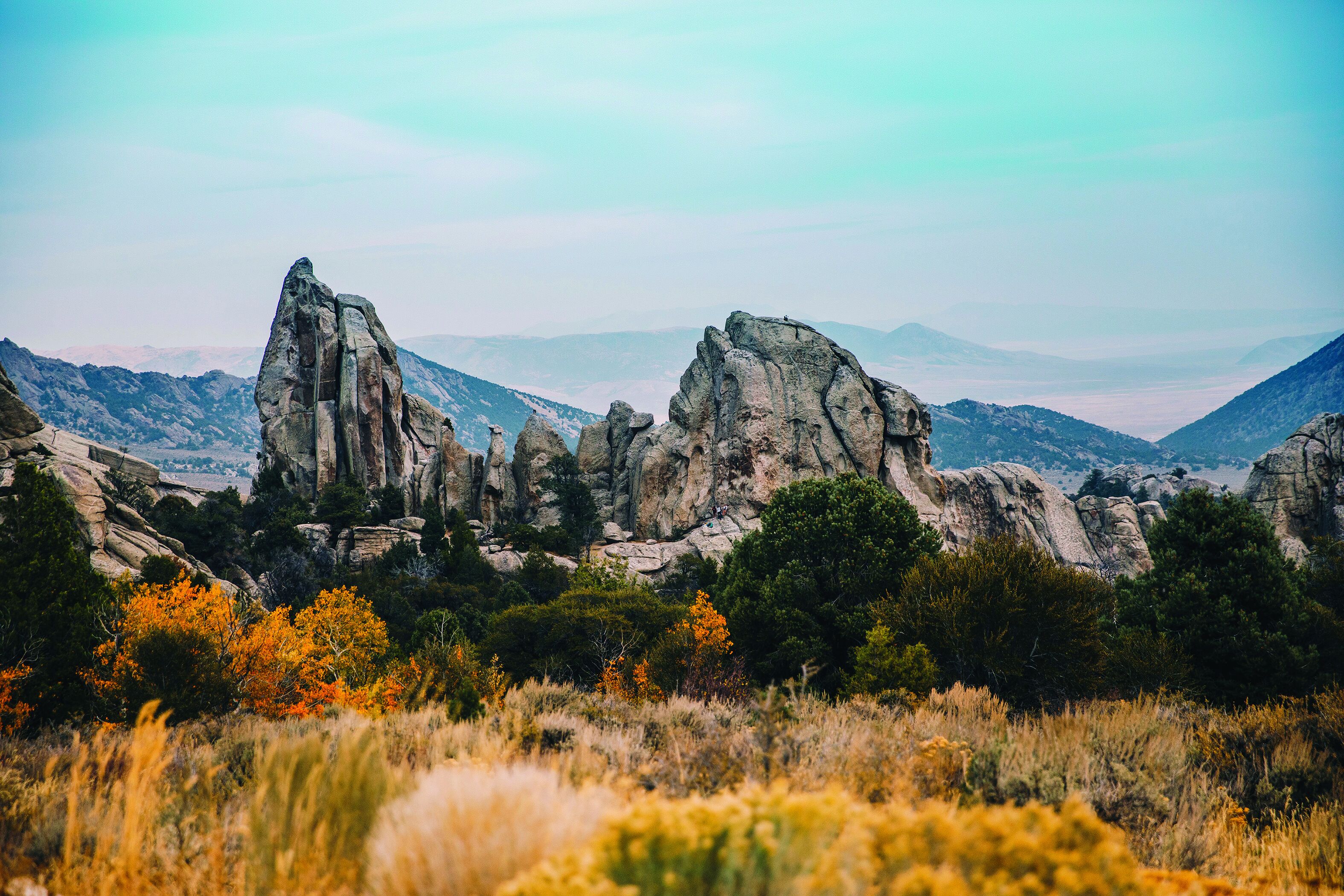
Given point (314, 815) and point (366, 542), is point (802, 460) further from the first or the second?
point (314, 815)

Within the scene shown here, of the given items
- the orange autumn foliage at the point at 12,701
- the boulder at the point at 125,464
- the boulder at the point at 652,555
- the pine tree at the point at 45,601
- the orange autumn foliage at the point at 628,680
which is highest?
the boulder at the point at 125,464

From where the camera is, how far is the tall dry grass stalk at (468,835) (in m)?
3.76

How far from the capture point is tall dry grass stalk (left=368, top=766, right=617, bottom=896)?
3760 millimetres

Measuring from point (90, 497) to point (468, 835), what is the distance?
1563 inches

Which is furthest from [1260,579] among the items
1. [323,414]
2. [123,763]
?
[323,414]

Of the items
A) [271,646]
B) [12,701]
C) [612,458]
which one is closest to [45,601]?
[12,701]

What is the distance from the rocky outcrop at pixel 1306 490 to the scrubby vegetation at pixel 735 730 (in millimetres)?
29839

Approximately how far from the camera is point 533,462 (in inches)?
2645

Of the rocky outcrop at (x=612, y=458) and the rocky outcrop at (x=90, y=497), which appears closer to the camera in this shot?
the rocky outcrop at (x=90, y=497)

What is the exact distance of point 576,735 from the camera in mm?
8398

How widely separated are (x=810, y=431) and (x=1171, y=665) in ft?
132

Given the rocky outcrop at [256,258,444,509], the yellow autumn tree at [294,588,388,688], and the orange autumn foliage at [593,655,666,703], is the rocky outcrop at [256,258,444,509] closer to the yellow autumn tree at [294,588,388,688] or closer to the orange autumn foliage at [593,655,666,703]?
the yellow autumn tree at [294,588,388,688]

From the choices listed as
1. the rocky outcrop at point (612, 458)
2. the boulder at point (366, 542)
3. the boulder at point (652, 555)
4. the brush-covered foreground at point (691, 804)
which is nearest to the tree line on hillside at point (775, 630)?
the brush-covered foreground at point (691, 804)

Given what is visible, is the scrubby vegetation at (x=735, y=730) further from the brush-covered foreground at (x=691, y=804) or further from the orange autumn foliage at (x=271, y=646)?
the orange autumn foliage at (x=271, y=646)
